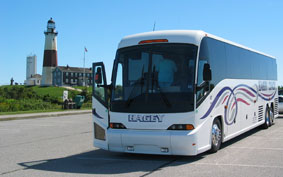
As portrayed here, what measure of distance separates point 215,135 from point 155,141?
6.40ft

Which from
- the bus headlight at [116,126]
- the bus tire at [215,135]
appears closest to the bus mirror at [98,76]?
the bus headlight at [116,126]

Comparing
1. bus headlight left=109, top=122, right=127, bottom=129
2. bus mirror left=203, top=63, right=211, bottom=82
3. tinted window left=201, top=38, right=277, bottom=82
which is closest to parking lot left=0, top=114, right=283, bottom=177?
bus headlight left=109, top=122, right=127, bottom=129

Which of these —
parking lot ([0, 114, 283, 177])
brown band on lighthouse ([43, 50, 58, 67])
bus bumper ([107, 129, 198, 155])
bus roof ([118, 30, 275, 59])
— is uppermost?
brown band on lighthouse ([43, 50, 58, 67])

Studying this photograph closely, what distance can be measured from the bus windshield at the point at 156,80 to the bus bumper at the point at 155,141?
0.50 m

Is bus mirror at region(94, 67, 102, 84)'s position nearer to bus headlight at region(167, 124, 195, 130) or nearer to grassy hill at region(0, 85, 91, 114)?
bus headlight at region(167, 124, 195, 130)

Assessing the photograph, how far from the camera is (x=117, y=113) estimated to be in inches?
349

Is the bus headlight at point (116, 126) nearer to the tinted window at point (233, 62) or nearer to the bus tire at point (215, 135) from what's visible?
the bus tire at point (215, 135)

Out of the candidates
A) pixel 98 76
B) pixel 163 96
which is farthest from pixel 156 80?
pixel 98 76

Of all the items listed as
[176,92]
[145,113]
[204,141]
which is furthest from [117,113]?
[204,141]

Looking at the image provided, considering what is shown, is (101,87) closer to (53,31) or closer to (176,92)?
(176,92)

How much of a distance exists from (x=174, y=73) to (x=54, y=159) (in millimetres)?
3505

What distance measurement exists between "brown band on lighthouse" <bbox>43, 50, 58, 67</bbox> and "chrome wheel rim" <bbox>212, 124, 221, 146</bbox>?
99536 mm

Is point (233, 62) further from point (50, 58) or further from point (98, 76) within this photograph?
point (50, 58)

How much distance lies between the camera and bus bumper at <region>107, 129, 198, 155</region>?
8.12 metres
